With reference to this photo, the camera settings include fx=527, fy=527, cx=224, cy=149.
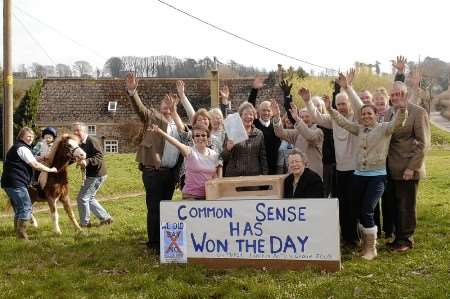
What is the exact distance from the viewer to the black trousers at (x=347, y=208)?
7.58 meters

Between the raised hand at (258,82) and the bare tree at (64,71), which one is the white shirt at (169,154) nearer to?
the raised hand at (258,82)

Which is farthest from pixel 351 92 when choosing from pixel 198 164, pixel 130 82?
pixel 130 82

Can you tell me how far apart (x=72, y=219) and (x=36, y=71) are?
4505cm

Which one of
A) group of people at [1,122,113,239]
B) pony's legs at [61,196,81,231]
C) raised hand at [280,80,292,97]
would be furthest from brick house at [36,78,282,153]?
raised hand at [280,80,292,97]

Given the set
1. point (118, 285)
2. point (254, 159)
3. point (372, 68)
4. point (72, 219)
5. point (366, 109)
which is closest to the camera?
point (118, 285)

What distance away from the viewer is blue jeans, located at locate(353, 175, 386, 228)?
7078mm

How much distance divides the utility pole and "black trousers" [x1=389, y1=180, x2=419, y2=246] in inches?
376

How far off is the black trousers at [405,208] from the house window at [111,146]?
1547 inches

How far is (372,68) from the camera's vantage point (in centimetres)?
6794

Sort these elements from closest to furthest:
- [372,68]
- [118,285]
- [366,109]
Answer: [118,285], [366,109], [372,68]

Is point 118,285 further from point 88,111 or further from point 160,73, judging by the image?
point 160,73

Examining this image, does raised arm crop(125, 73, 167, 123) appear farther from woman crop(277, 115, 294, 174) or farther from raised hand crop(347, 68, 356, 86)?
raised hand crop(347, 68, 356, 86)

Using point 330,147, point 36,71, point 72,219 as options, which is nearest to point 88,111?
point 36,71

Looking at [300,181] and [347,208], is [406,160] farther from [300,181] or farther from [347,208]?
[300,181]
